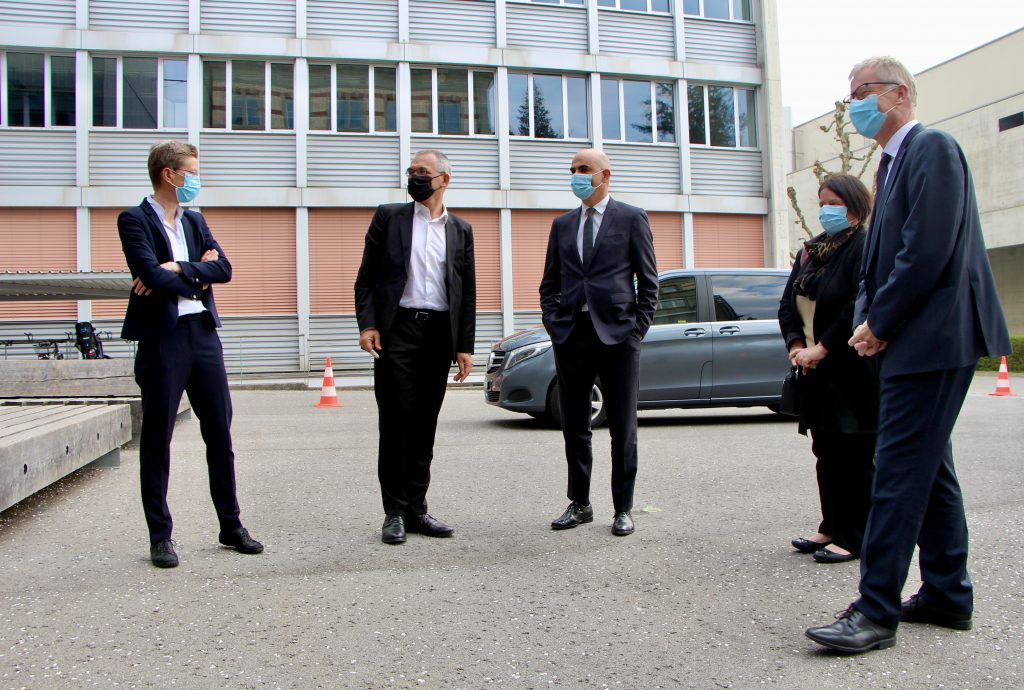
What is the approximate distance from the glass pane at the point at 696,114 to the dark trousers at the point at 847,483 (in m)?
21.4

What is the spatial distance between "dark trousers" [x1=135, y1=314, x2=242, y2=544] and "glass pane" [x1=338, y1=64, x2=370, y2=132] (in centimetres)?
1893

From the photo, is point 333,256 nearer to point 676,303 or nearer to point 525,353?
point 525,353

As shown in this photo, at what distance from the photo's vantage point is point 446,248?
5035mm

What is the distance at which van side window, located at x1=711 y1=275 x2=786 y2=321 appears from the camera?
1035cm

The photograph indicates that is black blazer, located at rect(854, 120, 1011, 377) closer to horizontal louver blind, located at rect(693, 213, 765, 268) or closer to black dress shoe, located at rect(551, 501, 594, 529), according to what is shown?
black dress shoe, located at rect(551, 501, 594, 529)

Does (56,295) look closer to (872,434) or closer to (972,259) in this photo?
(872,434)

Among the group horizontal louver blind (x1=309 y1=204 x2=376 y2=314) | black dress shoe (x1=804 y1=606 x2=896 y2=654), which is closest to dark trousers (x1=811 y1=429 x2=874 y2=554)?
black dress shoe (x1=804 y1=606 x2=896 y2=654)

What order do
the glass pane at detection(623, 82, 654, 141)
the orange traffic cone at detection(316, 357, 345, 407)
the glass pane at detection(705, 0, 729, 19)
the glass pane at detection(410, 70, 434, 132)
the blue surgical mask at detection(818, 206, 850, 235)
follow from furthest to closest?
1. the glass pane at detection(705, 0, 729, 19)
2. the glass pane at detection(623, 82, 654, 141)
3. the glass pane at detection(410, 70, 434, 132)
4. the orange traffic cone at detection(316, 357, 345, 407)
5. the blue surgical mask at detection(818, 206, 850, 235)

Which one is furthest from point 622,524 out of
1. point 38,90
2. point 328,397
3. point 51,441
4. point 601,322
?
point 38,90

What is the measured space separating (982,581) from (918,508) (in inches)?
44.5

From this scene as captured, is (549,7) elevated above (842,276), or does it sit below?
above

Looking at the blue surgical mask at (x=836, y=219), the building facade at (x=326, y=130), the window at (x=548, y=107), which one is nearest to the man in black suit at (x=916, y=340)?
the blue surgical mask at (x=836, y=219)

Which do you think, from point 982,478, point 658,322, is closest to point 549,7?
point 658,322

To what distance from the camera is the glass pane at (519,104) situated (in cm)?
2345
